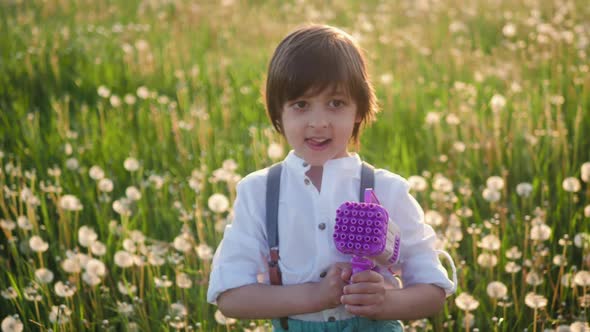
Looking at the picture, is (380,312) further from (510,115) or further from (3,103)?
(3,103)

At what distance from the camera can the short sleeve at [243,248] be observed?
2238 mm

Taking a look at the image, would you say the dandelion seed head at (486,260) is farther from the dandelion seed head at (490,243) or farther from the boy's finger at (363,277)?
the boy's finger at (363,277)

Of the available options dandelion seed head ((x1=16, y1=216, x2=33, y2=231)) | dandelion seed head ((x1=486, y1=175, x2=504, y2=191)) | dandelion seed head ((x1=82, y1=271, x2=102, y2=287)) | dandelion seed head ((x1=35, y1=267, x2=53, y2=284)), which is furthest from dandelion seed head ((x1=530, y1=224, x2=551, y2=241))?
dandelion seed head ((x1=16, y1=216, x2=33, y2=231))

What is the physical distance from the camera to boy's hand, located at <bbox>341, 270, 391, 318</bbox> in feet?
6.66

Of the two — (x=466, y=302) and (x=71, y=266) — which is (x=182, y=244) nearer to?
(x=71, y=266)

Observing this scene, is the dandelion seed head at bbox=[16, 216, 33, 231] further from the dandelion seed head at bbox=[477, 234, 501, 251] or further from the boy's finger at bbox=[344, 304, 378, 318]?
the dandelion seed head at bbox=[477, 234, 501, 251]

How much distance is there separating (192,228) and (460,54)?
3.37 meters

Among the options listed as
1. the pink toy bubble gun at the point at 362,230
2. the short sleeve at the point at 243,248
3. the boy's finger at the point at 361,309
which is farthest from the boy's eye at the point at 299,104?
the boy's finger at the point at 361,309

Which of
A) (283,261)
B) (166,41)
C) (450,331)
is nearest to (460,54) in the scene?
(166,41)

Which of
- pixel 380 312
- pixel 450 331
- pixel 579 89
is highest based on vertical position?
pixel 579 89

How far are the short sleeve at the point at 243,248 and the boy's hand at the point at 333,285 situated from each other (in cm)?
25

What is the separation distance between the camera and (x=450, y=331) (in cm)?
279

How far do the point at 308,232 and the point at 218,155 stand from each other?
208 centimetres

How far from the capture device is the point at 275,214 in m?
2.28
